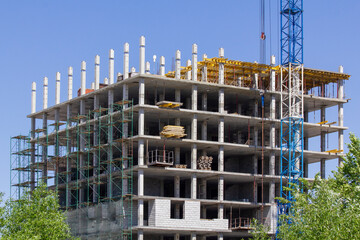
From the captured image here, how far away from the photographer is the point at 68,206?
310ft

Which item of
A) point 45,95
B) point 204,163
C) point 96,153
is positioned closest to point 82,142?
point 96,153

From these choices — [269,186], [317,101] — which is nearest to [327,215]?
[269,186]

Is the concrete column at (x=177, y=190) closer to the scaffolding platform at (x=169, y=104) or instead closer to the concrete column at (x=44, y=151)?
the scaffolding platform at (x=169, y=104)

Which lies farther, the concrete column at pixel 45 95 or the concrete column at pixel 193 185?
the concrete column at pixel 45 95

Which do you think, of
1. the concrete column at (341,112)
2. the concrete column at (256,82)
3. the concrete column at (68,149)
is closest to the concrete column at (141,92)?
the concrete column at (68,149)

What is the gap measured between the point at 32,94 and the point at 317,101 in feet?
122

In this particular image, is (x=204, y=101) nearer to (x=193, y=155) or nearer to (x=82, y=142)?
(x=193, y=155)

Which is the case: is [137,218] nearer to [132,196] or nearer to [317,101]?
[132,196]

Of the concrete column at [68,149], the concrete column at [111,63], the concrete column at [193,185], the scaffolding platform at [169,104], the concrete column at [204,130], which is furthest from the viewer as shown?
the concrete column at [68,149]

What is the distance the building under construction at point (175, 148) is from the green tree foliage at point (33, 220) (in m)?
10.7

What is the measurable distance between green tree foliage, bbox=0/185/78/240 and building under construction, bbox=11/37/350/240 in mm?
10652

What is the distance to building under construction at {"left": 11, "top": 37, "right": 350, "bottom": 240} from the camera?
281ft

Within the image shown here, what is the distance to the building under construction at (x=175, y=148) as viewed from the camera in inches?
3371

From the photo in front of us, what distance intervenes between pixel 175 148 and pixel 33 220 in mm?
21194
